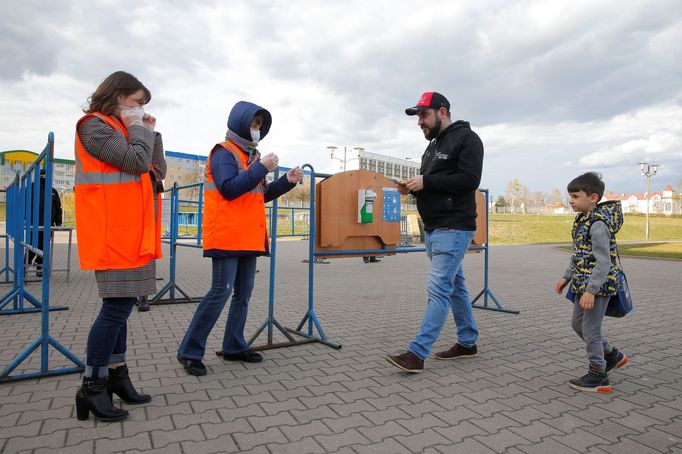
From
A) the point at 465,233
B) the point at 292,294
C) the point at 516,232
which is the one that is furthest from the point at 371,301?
the point at 516,232

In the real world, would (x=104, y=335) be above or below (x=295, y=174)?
below

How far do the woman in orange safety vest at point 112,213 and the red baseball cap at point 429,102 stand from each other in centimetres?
203

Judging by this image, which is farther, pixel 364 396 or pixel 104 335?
pixel 364 396

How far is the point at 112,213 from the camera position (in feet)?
8.55

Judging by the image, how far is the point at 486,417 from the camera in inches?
113

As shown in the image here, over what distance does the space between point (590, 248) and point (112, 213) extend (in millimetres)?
3086

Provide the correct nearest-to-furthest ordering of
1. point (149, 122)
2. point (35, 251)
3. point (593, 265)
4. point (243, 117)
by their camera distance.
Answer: point (149, 122) → point (593, 265) → point (243, 117) → point (35, 251)

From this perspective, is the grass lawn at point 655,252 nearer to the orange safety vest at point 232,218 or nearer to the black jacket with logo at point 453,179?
the black jacket with logo at point 453,179

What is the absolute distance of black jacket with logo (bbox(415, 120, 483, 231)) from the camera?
366cm

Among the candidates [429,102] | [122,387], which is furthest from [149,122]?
[429,102]

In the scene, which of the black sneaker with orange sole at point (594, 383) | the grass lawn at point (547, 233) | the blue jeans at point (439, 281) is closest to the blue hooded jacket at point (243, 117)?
the blue jeans at point (439, 281)

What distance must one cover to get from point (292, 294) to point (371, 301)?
137cm

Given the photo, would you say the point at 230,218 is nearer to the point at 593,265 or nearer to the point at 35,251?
the point at 35,251

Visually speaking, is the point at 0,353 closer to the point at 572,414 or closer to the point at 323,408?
the point at 323,408
